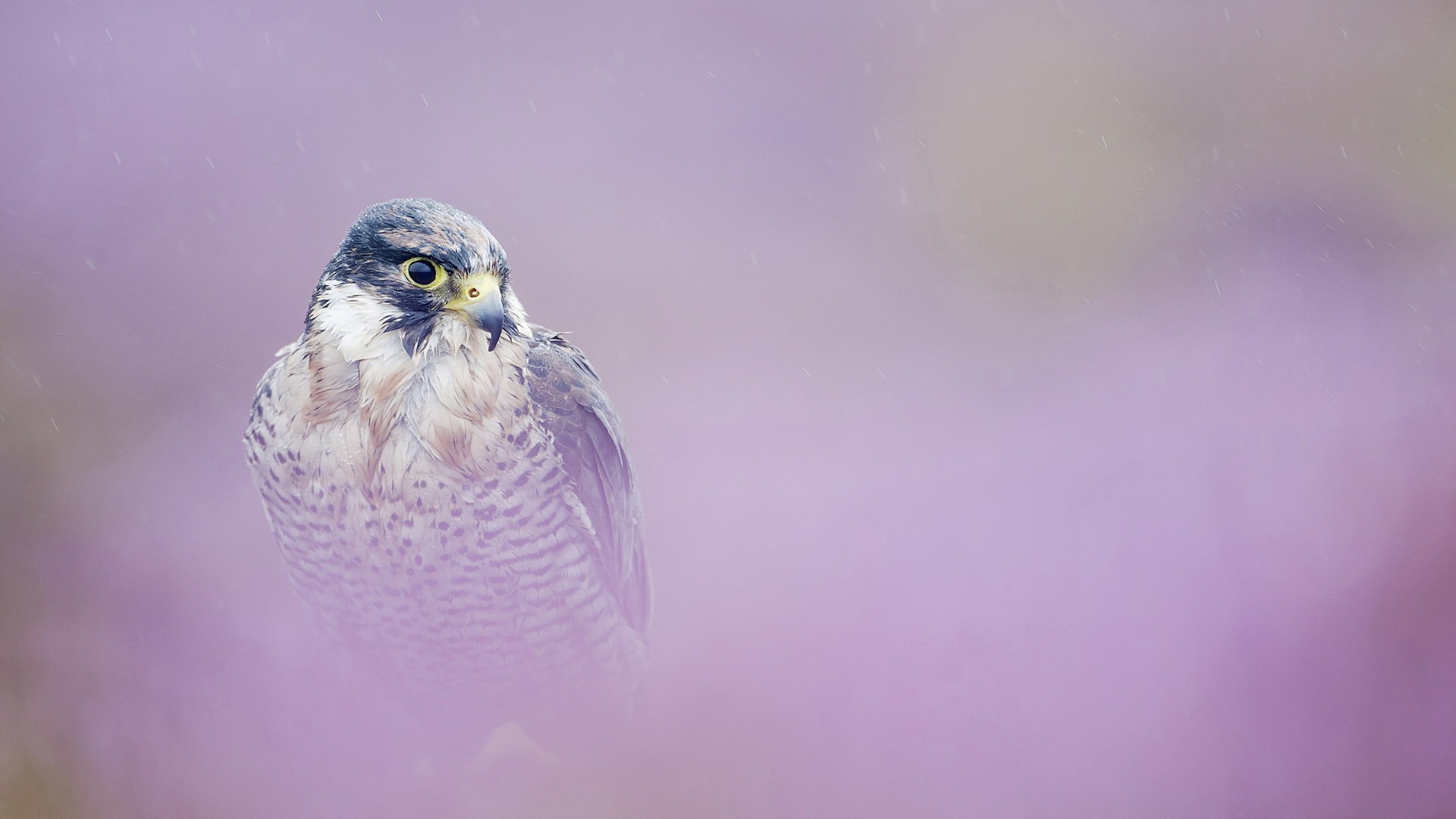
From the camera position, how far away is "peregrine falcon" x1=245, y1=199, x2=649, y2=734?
78 cm

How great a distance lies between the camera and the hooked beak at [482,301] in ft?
2.50

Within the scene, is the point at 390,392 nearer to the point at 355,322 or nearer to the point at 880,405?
the point at 355,322

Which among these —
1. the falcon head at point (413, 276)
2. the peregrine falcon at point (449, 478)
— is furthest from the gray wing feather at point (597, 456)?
the falcon head at point (413, 276)

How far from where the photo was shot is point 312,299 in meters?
0.83

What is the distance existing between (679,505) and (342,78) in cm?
72

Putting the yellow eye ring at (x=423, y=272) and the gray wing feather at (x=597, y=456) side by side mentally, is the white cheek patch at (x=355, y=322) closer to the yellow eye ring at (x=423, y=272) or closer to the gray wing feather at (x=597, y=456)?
the yellow eye ring at (x=423, y=272)

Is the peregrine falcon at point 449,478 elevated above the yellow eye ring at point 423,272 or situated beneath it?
situated beneath

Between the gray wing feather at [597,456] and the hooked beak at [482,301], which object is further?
the gray wing feather at [597,456]

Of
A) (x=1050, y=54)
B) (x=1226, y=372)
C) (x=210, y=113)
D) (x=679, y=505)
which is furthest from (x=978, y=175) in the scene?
(x=210, y=113)

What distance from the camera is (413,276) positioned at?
29.9 inches

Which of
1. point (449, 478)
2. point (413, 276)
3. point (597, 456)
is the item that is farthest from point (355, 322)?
point (597, 456)

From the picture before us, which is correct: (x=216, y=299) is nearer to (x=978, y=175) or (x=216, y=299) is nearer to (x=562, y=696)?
(x=562, y=696)

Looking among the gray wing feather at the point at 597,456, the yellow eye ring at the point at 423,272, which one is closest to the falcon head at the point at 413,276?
the yellow eye ring at the point at 423,272

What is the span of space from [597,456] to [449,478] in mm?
204
